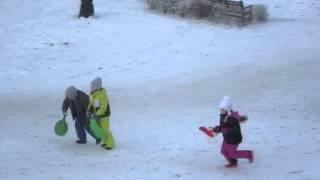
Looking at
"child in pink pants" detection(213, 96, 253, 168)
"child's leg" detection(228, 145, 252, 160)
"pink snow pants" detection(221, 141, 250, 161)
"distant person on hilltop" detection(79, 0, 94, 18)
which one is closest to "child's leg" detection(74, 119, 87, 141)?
"child in pink pants" detection(213, 96, 253, 168)

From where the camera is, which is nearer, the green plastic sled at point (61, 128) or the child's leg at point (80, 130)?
the child's leg at point (80, 130)

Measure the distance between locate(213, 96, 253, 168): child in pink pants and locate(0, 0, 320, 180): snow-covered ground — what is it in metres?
0.23

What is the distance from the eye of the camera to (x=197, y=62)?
20.3 metres

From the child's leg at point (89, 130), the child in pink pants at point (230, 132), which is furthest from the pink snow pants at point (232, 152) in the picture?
the child's leg at point (89, 130)

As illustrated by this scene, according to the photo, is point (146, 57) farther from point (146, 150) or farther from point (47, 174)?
point (47, 174)

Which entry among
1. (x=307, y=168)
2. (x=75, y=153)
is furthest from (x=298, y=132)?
(x=75, y=153)

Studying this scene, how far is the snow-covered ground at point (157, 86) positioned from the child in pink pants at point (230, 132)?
0.23 m

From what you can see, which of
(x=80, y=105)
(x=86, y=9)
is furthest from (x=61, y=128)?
(x=86, y=9)

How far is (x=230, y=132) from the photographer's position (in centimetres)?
1048

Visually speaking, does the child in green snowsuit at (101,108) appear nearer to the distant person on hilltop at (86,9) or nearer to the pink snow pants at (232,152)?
the pink snow pants at (232,152)

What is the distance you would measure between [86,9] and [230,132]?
583 inches

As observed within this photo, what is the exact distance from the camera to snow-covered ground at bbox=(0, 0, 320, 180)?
1120 cm

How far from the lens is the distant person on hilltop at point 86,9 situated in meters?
24.1

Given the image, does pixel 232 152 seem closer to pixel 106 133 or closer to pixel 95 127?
pixel 106 133
